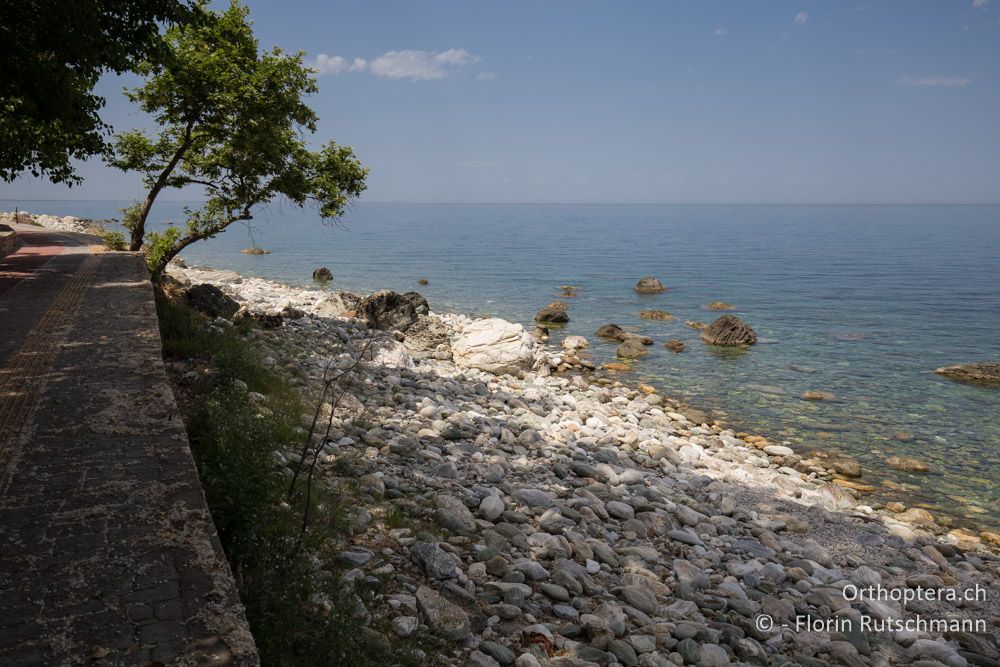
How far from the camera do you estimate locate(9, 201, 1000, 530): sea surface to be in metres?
15.5

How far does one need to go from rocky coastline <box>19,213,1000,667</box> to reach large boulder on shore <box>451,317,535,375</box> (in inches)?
119

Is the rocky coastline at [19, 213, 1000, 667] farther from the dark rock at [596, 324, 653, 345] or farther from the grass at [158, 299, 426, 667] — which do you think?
the dark rock at [596, 324, 653, 345]

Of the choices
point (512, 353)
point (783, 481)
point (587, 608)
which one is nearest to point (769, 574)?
point (587, 608)

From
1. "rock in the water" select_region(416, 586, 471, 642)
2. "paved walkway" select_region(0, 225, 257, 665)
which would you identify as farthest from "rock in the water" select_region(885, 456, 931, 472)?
"paved walkway" select_region(0, 225, 257, 665)

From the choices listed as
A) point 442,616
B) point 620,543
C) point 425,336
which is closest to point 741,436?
point 620,543

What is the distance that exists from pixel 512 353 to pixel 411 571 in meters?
12.8

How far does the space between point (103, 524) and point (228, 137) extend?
15177 millimetres

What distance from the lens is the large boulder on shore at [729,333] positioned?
2552 cm

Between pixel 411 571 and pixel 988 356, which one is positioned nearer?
pixel 411 571

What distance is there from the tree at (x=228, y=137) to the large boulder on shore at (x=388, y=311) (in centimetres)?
425

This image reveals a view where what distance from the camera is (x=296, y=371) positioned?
46.9 ft

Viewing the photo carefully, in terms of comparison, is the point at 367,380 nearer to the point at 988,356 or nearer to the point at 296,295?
the point at 296,295

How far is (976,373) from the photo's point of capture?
68.4 ft

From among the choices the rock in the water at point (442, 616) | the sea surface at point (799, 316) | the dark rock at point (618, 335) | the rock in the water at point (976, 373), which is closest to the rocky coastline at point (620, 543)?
the rock in the water at point (442, 616)
